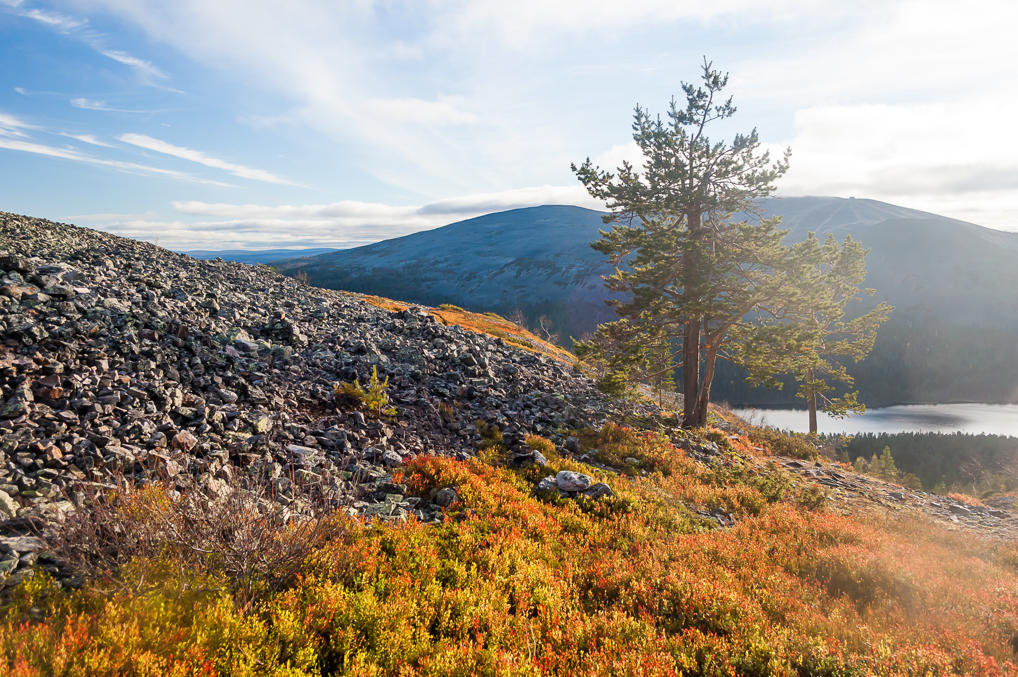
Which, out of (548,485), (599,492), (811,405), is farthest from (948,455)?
(548,485)

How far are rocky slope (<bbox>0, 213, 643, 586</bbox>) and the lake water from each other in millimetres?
81772

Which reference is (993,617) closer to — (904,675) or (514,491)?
(904,675)

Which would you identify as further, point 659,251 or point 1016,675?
point 659,251

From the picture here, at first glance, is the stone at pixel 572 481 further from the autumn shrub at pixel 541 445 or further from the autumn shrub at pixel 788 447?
the autumn shrub at pixel 788 447

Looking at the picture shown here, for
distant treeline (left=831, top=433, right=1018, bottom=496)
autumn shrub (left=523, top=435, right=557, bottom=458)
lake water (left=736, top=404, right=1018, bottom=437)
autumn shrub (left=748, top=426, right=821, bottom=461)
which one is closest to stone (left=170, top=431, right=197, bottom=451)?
autumn shrub (left=523, top=435, right=557, bottom=458)

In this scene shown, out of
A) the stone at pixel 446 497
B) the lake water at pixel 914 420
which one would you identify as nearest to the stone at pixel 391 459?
the stone at pixel 446 497

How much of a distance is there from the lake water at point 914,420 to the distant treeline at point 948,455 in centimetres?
2084

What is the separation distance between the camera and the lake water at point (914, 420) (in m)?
91.4

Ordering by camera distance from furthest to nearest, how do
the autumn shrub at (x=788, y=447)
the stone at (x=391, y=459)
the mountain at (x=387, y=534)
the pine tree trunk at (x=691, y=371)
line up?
the autumn shrub at (x=788, y=447) → the pine tree trunk at (x=691, y=371) → the stone at (x=391, y=459) → the mountain at (x=387, y=534)

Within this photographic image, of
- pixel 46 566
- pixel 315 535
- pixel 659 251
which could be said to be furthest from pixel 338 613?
pixel 659 251

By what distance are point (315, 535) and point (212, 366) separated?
817 centimetres

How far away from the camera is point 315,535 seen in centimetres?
590

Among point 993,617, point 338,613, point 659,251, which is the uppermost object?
point 659,251

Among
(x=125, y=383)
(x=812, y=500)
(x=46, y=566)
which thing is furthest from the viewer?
(x=812, y=500)
